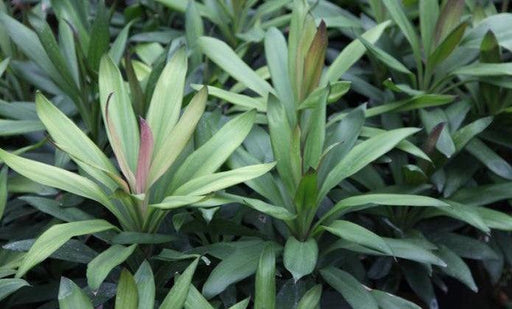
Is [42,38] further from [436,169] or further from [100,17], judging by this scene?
[436,169]

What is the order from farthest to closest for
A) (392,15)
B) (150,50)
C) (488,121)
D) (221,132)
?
(150,50) → (392,15) → (488,121) → (221,132)

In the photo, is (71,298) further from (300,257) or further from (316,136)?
(316,136)

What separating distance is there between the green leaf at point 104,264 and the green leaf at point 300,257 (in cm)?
28

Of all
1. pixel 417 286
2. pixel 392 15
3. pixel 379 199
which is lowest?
pixel 417 286

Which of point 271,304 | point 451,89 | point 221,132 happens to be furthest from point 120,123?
point 451,89

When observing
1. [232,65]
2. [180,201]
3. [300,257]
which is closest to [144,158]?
[180,201]

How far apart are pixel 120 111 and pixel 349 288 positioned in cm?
56

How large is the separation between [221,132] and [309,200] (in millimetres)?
212

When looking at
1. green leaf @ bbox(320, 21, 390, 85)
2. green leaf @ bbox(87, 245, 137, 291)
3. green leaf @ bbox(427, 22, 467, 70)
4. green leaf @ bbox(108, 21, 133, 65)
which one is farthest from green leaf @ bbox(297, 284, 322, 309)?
green leaf @ bbox(108, 21, 133, 65)

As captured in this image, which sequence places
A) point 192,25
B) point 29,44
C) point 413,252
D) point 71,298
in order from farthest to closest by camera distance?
1. point 192,25
2. point 29,44
3. point 413,252
4. point 71,298

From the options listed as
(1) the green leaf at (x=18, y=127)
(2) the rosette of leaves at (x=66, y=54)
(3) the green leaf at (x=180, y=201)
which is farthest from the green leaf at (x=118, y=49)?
(3) the green leaf at (x=180, y=201)

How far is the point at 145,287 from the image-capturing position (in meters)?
1.32

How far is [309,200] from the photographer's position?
1428 mm

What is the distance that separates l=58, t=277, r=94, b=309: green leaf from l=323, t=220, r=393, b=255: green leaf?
451 mm
